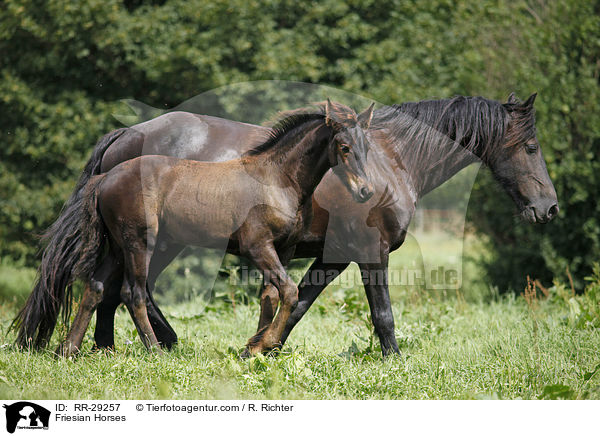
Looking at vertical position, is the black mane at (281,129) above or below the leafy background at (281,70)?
above

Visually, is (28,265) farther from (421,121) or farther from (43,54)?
(421,121)

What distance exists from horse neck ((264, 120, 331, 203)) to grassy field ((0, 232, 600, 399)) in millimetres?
1229

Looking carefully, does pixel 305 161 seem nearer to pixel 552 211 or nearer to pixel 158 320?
pixel 158 320

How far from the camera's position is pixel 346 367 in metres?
4.42

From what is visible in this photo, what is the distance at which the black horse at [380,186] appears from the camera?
5.00 meters

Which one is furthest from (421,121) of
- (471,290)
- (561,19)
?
(471,290)

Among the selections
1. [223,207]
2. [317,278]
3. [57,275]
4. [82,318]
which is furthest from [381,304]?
[57,275]

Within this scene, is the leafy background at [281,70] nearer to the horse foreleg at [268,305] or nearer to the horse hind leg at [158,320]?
the horse hind leg at [158,320]

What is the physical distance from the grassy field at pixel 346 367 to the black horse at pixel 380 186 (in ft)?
1.14

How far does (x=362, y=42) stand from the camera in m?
11.8

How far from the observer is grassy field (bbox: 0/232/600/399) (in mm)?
3953

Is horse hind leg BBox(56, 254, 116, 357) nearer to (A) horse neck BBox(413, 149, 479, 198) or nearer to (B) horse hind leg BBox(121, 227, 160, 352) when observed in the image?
(B) horse hind leg BBox(121, 227, 160, 352)
